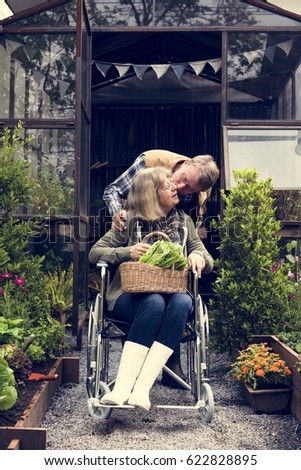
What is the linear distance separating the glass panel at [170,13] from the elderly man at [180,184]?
1831 mm

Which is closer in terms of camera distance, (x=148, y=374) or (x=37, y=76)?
(x=148, y=374)

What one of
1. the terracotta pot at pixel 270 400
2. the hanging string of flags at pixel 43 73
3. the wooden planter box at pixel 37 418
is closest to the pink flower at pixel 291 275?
the terracotta pot at pixel 270 400

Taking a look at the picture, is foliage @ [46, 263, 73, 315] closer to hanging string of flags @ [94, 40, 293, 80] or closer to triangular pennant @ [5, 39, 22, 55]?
triangular pennant @ [5, 39, 22, 55]

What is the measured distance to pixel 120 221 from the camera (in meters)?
3.60

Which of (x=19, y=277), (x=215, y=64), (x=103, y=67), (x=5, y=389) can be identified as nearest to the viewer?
(x=5, y=389)

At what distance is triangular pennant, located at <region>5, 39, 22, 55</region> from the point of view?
533 centimetres

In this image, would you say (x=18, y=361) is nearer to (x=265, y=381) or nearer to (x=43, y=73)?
(x=265, y=381)

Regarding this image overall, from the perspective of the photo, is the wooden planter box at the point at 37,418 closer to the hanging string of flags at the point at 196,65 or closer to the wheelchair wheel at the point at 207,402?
the wheelchair wheel at the point at 207,402

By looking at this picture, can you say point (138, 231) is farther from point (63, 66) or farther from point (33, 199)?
point (63, 66)

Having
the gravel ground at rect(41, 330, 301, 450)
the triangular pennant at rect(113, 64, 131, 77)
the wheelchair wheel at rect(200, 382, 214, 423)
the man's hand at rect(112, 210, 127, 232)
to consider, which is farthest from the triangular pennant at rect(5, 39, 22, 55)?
the wheelchair wheel at rect(200, 382, 214, 423)

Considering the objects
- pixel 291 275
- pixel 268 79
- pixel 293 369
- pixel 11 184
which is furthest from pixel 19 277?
pixel 268 79

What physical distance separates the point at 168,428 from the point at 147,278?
2.50 ft

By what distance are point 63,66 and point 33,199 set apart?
1.14 metres

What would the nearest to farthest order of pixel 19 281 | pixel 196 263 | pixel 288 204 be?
pixel 196 263 → pixel 19 281 → pixel 288 204
